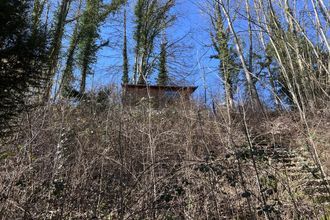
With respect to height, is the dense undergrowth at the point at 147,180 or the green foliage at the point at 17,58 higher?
the green foliage at the point at 17,58

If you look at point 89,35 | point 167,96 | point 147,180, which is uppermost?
point 89,35

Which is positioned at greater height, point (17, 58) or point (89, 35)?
point (89, 35)

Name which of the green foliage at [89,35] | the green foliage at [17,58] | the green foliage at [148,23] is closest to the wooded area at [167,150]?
the green foliage at [17,58]

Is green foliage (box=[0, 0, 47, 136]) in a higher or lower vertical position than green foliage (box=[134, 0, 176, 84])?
lower

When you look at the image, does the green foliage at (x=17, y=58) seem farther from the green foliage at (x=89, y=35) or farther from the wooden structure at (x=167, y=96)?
the green foliage at (x=89, y=35)

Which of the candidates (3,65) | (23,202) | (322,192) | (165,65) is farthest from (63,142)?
(165,65)

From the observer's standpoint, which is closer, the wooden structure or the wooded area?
the wooded area

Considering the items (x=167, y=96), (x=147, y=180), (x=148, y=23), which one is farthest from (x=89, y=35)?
(x=147, y=180)

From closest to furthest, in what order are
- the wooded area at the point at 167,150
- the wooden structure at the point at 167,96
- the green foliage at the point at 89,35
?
the wooded area at the point at 167,150 < the wooden structure at the point at 167,96 < the green foliage at the point at 89,35

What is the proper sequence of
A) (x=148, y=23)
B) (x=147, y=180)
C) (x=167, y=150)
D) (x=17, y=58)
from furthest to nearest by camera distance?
(x=148, y=23), (x=167, y=150), (x=17, y=58), (x=147, y=180)

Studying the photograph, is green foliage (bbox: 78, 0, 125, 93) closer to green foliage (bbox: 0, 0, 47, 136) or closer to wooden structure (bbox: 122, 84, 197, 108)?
wooden structure (bbox: 122, 84, 197, 108)

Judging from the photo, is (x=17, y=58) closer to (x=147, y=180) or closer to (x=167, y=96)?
(x=147, y=180)

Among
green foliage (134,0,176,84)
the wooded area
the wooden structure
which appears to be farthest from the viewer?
green foliage (134,0,176,84)

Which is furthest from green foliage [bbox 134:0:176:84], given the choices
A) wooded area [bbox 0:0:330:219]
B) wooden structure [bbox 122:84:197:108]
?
wooded area [bbox 0:0:330:219]
